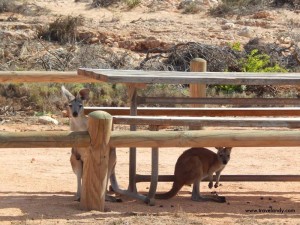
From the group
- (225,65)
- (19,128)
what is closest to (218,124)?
(19,128)

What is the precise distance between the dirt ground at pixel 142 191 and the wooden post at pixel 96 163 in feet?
0.39

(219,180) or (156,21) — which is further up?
(156,21)

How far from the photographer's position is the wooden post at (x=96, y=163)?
7.21 m

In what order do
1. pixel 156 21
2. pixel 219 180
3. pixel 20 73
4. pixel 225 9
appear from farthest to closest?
pixel 225 9 < pixel 156 21 < pixel 20 73 < pixel 219 180

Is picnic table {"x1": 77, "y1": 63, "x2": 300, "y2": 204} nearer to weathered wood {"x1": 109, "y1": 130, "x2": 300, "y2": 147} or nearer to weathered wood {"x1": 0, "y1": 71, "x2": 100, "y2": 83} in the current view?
weathered wood {"x1": 109, "y1": 130, "x2": 300, "y2": 147}

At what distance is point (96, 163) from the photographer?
732 cm

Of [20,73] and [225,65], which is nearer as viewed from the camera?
[20,73]

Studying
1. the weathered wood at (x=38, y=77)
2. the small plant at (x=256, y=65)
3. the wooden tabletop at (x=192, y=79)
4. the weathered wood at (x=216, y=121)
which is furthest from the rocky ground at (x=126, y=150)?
the small plant at (x=256, y=65)

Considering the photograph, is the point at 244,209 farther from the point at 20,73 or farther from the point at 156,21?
the point at 156,21

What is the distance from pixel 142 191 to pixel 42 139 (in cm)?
193

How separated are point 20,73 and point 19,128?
9.27ft

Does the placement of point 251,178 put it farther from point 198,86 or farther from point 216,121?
point 198,86

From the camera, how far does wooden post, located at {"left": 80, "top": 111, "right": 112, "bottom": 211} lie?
7.21 meters

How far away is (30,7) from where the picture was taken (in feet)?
84.2
